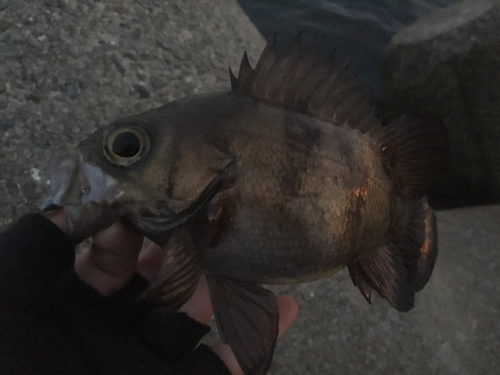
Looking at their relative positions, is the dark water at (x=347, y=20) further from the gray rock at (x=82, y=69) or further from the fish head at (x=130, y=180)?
the fish head at (x=130, y=180)

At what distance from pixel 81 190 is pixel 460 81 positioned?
6.95 feet

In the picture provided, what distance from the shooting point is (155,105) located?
1.39 m

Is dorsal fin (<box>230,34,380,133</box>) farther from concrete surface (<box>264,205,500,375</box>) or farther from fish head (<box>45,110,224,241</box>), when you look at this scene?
concrete surface (<box>264,205,500,375</box>)

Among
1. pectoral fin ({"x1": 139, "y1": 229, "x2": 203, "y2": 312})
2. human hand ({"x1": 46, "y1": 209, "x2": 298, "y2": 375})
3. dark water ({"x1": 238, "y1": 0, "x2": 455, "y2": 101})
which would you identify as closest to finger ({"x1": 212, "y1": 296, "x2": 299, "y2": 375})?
human hand ({"x1": 46, "y1": 209, "x2": 298, "y2": 375})

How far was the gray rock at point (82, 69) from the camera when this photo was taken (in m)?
1.17

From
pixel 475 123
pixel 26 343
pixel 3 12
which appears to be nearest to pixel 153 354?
pixel 26 343

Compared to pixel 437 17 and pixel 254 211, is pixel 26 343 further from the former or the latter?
pixel 437 17

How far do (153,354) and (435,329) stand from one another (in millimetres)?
1139

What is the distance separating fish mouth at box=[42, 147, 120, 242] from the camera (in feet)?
1.97

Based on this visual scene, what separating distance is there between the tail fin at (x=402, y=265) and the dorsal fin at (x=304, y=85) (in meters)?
0.27

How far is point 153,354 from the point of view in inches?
32.1

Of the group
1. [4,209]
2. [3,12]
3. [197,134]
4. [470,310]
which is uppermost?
[197,134]

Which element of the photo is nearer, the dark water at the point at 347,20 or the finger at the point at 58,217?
the finger at the point at 58,217

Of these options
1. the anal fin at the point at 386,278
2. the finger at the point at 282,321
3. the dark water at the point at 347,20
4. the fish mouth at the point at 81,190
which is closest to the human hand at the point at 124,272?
the finger at the point at 282,321
